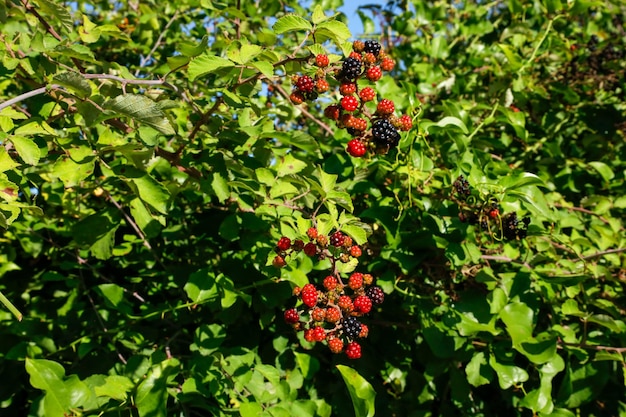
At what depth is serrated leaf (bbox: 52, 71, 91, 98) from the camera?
117 cm

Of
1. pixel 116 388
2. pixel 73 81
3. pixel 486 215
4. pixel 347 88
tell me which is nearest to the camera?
pixel 73 81

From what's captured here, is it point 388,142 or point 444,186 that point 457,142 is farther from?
point 388,142

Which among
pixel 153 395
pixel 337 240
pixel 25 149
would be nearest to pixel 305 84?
pixel 337 240

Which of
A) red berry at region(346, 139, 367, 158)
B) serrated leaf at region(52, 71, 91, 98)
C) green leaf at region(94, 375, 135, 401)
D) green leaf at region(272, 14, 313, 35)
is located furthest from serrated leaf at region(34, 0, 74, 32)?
green leaf at region(94, 375, 135, 401)

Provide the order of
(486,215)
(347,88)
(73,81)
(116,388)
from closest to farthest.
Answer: (73,81)
(347,88)
(116,388)
(486,215)

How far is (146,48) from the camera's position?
8.30 feet

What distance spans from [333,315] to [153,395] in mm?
507

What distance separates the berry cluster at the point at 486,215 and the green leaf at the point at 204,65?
762mm

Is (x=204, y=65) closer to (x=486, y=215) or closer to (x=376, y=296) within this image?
(x=376, y=296)

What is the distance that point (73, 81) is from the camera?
117 cm

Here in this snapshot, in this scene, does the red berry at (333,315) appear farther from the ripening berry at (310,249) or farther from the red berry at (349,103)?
the red berry at (349,103)

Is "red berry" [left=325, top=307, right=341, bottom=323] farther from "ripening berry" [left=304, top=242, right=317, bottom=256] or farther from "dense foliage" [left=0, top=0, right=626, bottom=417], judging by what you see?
"ripening berry" [left=304, top=242, right=317, bottom=256]

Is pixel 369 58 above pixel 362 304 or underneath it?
above

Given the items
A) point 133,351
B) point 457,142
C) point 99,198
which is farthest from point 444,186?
point 99,198
